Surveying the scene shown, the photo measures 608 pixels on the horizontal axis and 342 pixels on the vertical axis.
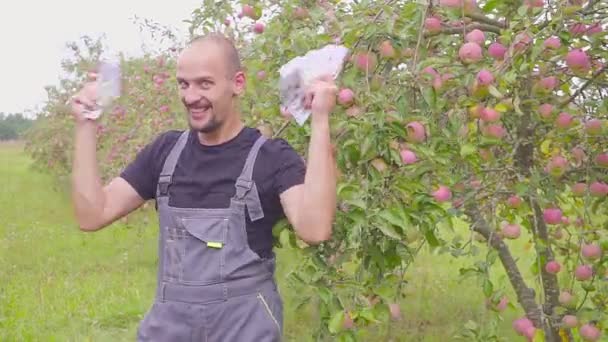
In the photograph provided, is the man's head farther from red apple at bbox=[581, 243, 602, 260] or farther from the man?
red apple at bbox=[581, 243, 602, 260]

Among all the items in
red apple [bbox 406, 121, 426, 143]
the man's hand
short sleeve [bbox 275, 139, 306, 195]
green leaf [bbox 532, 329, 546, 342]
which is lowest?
green leaf [bbox 532, 329, 546, 342]

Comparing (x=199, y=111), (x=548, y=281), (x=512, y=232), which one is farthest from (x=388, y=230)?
(x=548, y=281)

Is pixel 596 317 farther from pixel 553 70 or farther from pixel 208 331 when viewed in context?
pixel 208 331

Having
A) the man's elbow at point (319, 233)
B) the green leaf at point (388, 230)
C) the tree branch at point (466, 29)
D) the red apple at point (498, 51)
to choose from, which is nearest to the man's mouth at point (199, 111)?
the man's elbow at point (319, 233)

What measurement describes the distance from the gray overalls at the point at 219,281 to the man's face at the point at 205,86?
0.37 feet

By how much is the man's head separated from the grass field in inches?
58.8

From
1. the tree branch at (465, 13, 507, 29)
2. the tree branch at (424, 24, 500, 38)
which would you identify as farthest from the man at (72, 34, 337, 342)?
the tree branch at (465, 13, 507, 29)

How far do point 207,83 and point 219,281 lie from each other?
1.42 feet

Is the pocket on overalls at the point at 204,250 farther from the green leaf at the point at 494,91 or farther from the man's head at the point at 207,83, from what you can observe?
the green leaf at the point at 494,91

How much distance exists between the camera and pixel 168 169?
1971mm

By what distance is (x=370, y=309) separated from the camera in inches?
68.7

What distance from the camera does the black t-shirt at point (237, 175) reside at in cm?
185

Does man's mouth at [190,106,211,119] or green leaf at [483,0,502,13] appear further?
green leaf at [483,0,502,13]

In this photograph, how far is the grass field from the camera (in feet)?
16.3
